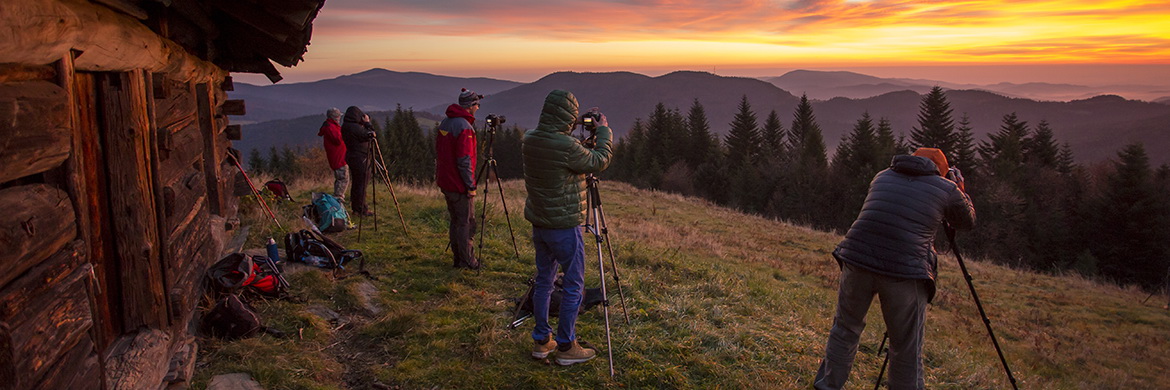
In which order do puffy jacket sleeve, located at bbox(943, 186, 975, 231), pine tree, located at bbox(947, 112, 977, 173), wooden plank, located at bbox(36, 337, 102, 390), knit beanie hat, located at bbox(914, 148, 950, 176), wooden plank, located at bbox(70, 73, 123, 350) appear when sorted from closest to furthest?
wooden plank, located at bbox(36, 337, 102, 390) < wooden plank, located at bbox(70, 73, 123, 350) < puffy jacket sleeve, located at bbox(943, 186, 975, 231) < knit beanie hat, located at bbox(914, 148, 950, 176) < pine tree, located at bbox(947, 112, 977, 173)

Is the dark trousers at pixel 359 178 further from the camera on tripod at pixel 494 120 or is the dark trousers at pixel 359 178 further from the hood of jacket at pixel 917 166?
the hood of jacket at pixel 917 166

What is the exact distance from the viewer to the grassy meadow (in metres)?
5.63

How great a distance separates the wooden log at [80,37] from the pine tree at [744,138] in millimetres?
67259

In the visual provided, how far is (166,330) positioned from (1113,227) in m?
→ 53.5

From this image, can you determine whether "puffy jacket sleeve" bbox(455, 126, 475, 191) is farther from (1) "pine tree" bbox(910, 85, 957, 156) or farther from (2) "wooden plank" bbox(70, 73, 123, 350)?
(1) "pine tree" bbox(910, 85, 957, 156)

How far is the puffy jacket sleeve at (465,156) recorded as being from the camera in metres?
8.19

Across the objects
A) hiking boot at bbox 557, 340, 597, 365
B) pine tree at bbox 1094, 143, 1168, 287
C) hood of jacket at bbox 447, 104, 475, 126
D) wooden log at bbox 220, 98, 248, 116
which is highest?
hood of jacket at bbox 447, 104, 475, 126

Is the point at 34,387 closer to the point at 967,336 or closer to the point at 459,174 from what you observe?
the point at 459,174

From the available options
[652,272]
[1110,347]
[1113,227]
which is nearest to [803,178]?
[1113,227]

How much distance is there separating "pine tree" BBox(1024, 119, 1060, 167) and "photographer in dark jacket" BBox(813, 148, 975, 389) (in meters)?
63.6

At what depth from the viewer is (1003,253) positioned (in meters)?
42.2

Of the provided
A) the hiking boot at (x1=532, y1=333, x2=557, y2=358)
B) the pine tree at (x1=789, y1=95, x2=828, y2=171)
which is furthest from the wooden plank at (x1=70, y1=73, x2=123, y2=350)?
the pine tree at (x1=789, y1=95, x2=828, y2=171)

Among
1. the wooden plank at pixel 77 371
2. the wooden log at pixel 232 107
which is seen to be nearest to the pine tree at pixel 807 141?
the wooden log at pixel 232 107

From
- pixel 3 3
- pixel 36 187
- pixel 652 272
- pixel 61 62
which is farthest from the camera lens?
pixel 652 272
